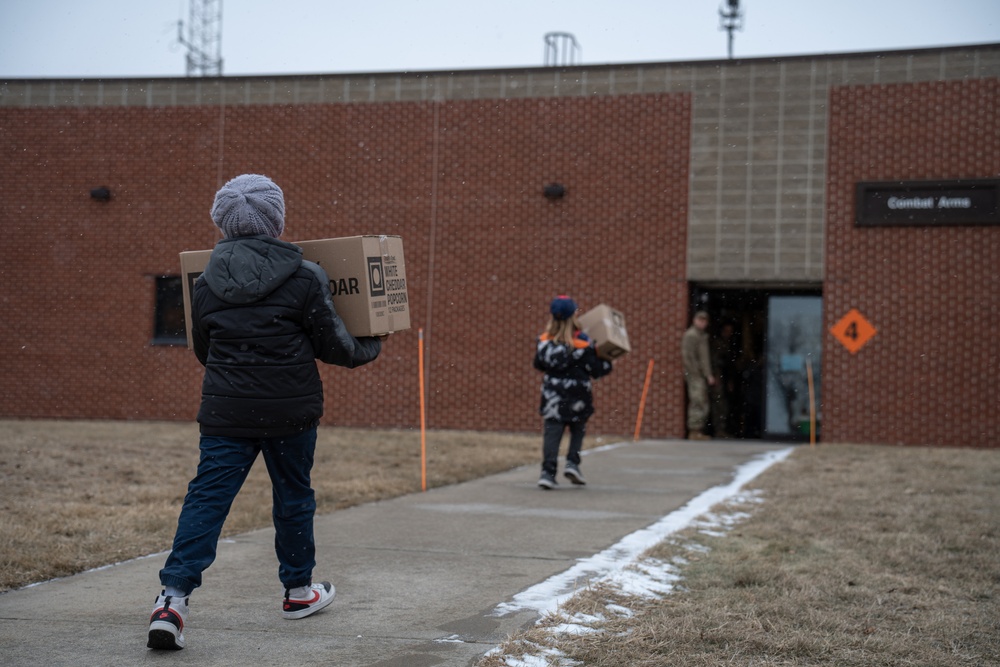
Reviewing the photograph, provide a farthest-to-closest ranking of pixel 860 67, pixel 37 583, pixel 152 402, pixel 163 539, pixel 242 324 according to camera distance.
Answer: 1. pixel 152 402
2. pixel 860 67
3. pixel 163 539
4. pixel 37 583
5. pixel 242 324

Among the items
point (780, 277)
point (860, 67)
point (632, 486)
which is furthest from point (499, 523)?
point (860, 67)

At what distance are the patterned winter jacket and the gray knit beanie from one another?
17.1 feet

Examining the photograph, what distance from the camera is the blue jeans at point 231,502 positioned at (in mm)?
4328

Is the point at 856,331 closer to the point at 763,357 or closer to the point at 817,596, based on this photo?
the point at 763,357

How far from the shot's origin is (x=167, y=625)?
4.13m

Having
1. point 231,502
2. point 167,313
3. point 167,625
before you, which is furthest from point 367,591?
point 167,313

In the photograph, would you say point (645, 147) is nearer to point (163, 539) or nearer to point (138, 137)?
point (138, 137)

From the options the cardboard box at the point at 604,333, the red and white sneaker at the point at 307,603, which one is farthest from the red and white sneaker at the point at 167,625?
the cardboard box at the point at 604,333

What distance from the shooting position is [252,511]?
25.8ft

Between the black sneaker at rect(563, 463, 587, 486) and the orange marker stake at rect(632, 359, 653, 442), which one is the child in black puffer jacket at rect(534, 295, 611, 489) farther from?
the orange marker stake at rect(632, 359, 653, 442)

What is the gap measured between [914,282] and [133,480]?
488 inches

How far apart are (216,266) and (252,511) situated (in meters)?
3.72

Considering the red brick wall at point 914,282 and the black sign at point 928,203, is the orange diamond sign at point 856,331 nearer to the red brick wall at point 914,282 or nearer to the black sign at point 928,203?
the red brick wall at point 914,282

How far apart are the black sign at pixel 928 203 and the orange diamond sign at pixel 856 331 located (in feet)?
4.68
